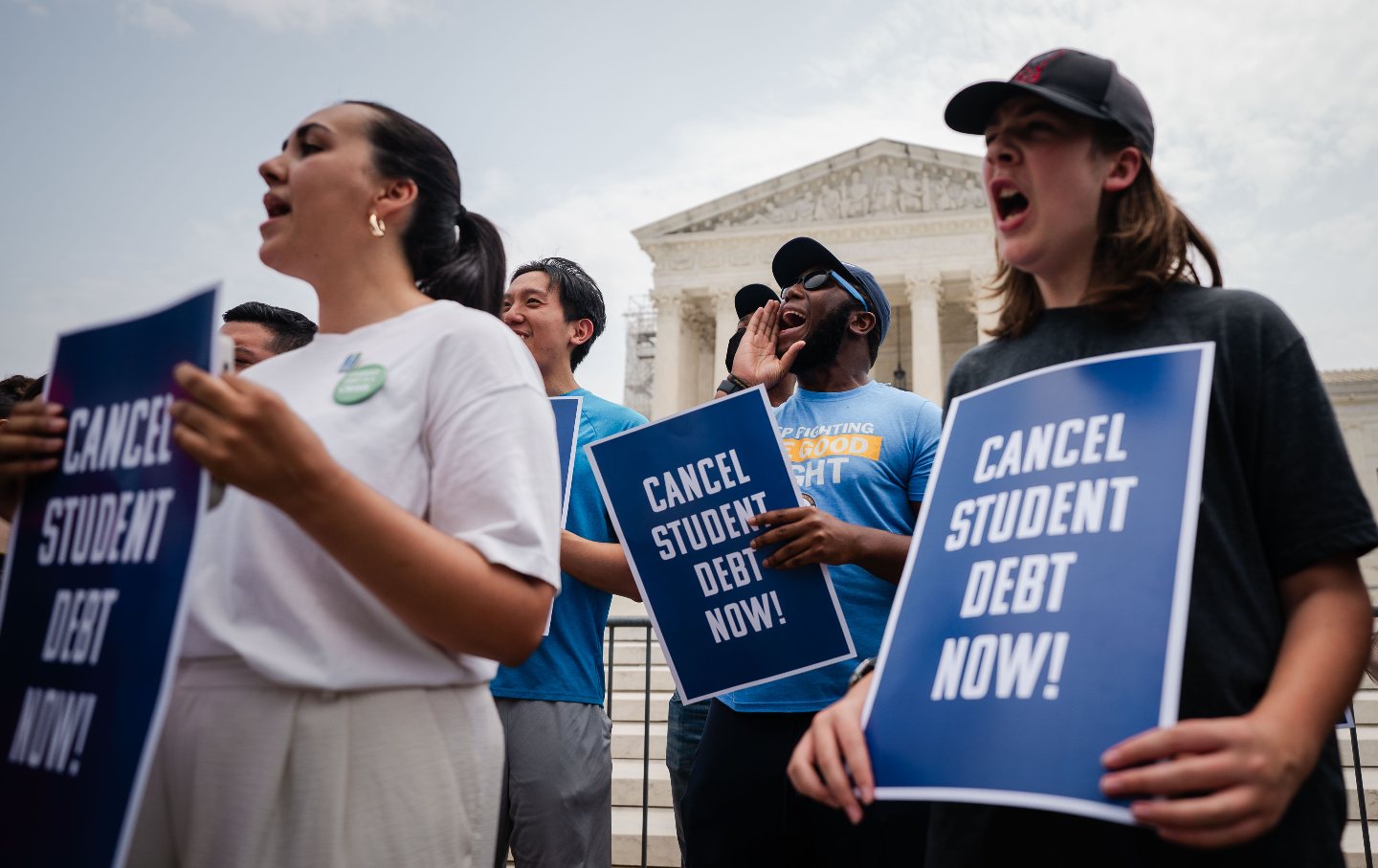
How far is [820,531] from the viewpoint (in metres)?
2.50

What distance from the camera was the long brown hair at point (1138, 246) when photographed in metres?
1.68

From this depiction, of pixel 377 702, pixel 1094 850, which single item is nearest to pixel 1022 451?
pixel 1094 850

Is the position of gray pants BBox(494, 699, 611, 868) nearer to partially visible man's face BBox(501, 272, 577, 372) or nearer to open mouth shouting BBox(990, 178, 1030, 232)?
partially visible man's face BBox(501, 272, 577, 372)

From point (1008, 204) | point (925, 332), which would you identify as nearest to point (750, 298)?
point (1008, 204)

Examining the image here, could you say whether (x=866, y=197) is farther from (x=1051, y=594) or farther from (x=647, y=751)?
(x=1051, y=594)

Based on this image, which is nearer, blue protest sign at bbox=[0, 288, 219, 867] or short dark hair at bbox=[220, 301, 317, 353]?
blue protest sign at bbox=[0, 288, 219, 867]

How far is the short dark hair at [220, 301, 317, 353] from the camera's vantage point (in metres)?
3.61

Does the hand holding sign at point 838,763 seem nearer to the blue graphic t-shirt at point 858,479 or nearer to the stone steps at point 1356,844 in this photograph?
the blue graphic t-shirt at point 858,479

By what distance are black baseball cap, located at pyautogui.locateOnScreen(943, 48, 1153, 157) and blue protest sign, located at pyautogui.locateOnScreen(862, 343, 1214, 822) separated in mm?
505

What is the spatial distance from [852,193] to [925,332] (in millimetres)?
6360

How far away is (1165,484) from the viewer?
1.32m

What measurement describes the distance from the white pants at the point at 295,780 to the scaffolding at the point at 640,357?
4430 cm

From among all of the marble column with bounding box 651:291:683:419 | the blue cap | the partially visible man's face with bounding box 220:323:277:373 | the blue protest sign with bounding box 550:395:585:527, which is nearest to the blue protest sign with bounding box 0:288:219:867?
the blue protest sign with bounding box 550:395:585:527

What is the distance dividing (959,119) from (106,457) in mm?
1654
